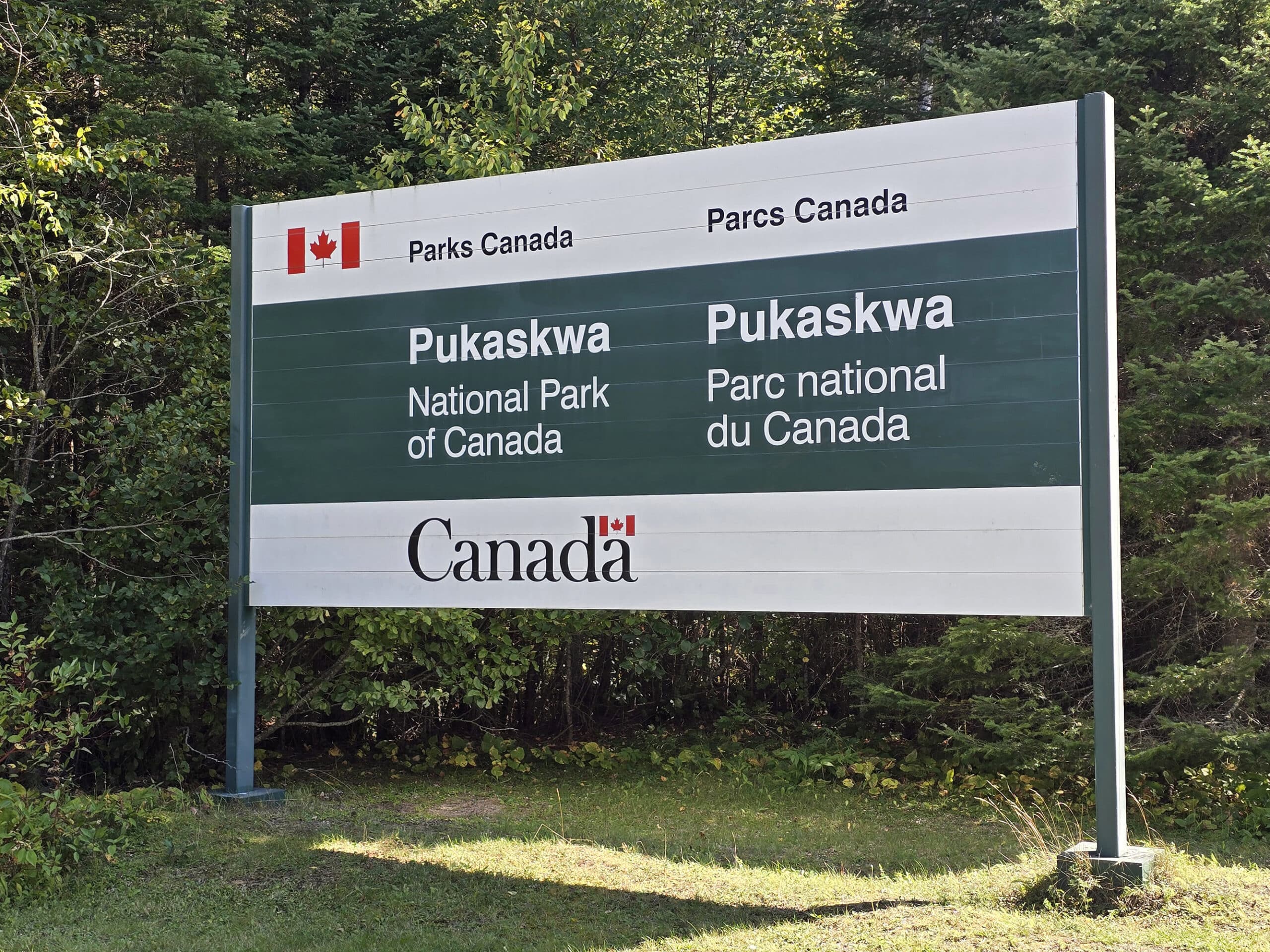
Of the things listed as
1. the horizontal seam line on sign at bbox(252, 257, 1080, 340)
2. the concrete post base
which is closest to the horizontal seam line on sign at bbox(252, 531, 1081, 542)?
the horizontal seam line on sign at bbox(252, 257, 1080, 340)

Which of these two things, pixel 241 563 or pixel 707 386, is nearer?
pixel 707 386

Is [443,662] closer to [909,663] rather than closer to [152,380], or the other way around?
[152,380]

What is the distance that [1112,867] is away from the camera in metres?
5.28

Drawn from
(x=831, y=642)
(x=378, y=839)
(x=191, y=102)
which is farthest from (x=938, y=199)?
(x=191, y=102)

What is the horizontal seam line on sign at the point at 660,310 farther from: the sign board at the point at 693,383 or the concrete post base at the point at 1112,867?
the concrete post base at the point at 1112,867

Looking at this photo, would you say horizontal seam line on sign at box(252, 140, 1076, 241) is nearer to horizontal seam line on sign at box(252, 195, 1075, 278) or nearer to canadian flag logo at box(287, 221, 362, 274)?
canadian flag logo at box(287, 221, 362, 274)

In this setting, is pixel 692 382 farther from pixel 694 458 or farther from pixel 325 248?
pixel 325 248

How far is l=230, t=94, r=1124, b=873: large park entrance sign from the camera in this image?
5.81 meters

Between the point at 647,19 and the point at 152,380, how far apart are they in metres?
8.06

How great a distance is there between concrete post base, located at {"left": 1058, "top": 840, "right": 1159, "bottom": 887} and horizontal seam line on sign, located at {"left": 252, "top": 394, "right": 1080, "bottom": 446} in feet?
6.74

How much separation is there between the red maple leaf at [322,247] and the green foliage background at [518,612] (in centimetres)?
133

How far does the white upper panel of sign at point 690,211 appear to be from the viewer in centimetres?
602

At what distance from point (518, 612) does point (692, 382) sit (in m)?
3.89

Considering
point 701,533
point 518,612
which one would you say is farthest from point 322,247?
point 518,612
